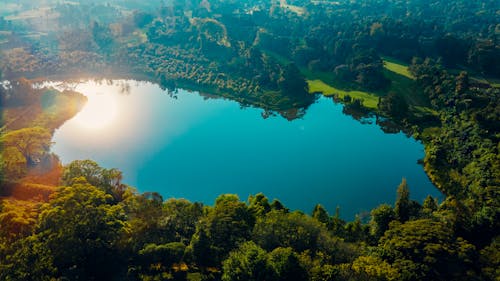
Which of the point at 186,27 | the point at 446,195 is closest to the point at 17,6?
the point at 186,27

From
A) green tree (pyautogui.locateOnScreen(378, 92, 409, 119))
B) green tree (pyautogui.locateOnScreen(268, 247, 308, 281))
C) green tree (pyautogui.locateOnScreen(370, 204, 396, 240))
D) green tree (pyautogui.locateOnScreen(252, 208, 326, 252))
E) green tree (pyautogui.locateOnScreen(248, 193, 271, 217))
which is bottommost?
green tree (pyautogui.locateOnScreen(268, 247, 308, 281))

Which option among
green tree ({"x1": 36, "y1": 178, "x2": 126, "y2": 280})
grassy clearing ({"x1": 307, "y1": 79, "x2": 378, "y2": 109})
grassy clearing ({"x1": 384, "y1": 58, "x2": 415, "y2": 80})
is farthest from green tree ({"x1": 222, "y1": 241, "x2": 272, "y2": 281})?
grassy clearing ({"x1": 384, "y1": 58, "x2": 415, "y2": 80})

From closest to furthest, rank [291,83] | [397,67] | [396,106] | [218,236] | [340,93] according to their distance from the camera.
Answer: [218,236] → [396,106] → [291,83] → [340,93] → [397,67]

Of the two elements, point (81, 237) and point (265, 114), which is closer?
point (81, 237)

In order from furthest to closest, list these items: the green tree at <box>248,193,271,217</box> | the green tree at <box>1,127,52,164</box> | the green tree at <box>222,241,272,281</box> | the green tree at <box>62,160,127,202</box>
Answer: the green tree at <box>1,127,52,164</box> → the green tree at <box>62,160,127,202</box> → the green tree at <box>248,193,271,217</box> → the green tree at <box>222,241,272,281</box>

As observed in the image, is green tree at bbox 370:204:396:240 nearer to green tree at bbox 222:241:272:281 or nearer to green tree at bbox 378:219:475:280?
green tree at bbox 378:219:475:280

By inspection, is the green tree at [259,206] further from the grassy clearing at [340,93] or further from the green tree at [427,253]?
the grassy clearing at [340,93]

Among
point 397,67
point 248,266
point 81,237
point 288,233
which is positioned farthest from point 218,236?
point 397,67

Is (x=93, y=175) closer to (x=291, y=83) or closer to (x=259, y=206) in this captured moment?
(x=259, y=206)
